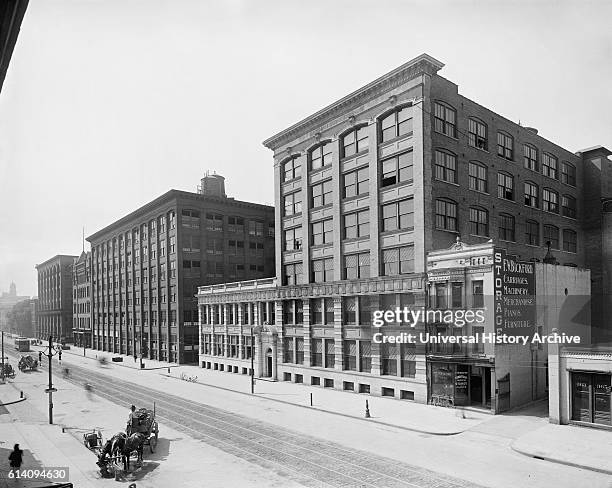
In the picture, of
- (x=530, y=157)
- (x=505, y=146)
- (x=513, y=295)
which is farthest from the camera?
(x=530, y=157)

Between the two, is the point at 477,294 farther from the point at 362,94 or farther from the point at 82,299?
the point at 82,299

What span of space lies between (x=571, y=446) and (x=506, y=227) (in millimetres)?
26858

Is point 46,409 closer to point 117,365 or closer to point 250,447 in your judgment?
point 250,447

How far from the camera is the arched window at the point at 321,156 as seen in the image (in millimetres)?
49062

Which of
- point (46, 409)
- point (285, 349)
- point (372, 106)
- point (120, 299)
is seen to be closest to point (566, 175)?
point (372, 106)

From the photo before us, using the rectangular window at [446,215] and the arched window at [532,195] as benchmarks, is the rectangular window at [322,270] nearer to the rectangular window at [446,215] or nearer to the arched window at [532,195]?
the rectangular window at [446,215]

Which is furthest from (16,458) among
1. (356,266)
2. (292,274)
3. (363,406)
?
(292,274)

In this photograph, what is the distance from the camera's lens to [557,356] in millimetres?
30016

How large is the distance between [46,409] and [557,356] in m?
37.2

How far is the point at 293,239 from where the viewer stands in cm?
5378

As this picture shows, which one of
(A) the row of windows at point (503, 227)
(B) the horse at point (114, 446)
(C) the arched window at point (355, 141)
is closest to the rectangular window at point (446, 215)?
(A) the row of windows at point (503, 227)

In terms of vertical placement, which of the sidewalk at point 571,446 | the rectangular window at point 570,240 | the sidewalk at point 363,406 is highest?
the rectangular window at point 570,240

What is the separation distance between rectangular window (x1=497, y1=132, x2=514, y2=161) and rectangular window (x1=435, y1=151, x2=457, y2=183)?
26.4ft

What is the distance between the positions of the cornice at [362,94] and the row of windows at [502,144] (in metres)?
3.19
